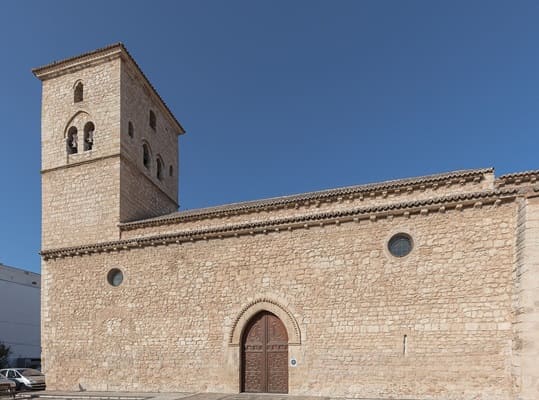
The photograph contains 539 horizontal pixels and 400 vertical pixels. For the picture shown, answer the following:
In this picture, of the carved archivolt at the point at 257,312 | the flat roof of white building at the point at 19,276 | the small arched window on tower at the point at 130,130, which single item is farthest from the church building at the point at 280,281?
the flat roof of white building at the point at 19,276

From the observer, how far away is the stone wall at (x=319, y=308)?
9352mm

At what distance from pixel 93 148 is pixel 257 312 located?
917 centimetres

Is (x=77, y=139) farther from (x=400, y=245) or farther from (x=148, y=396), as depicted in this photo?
(x=400, y=245)

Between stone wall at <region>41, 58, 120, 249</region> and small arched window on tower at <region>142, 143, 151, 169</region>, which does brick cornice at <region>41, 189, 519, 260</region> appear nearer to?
stone wall at <region>41, 58, 120, 249</region>

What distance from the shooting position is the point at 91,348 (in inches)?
515

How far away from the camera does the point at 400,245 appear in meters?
10.4

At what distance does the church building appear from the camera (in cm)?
930

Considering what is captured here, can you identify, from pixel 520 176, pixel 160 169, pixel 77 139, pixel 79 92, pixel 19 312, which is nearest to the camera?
pixel 520 176

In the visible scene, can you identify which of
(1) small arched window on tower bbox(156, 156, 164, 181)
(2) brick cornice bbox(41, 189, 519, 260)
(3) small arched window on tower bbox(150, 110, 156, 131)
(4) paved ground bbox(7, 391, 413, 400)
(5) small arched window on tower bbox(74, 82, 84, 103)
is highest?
(5) small arched window on tower bbox(74, 82, 84, 103)

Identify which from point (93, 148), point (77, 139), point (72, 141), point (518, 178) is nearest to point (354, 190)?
point (518, 178)

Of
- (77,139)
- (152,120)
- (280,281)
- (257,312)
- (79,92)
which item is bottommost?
(257,312)

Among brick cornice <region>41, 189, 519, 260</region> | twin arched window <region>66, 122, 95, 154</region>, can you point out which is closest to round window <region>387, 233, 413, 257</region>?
brick cornice <region>41, 189, 519, 260</region>

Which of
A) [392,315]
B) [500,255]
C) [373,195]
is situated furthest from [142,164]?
[500,255]

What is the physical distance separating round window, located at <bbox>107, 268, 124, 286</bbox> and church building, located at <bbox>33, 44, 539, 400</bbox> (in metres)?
0.07
